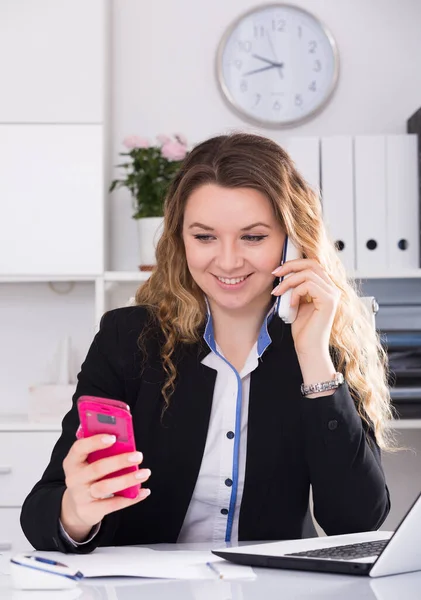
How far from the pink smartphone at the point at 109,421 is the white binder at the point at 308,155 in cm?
175

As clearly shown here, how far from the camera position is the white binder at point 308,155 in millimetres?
2688

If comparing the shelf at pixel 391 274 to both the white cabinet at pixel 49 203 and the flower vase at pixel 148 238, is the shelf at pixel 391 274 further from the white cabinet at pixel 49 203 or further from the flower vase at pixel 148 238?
the white cabinet at pixel 49 203

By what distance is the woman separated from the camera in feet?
4.71

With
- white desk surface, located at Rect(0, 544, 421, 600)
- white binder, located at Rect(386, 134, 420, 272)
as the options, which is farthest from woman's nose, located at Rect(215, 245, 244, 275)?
white binder, located at Rect(386, 134, 420, 272)

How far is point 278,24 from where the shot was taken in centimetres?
296

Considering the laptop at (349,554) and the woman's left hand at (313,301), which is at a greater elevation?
the woman's left hand at (313,301)

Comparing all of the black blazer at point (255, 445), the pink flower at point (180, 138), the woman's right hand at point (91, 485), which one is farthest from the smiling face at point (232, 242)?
the pink flower at point (180, 138)

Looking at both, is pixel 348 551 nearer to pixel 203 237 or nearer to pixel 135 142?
pixel 203 237

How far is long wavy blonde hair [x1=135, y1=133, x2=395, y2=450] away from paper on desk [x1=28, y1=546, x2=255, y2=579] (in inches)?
15.9

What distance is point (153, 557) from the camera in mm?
1144

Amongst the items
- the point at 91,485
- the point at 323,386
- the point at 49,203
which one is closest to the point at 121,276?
the point at 49,203

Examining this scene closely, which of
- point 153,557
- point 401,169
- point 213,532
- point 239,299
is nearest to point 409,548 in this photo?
point 153,557

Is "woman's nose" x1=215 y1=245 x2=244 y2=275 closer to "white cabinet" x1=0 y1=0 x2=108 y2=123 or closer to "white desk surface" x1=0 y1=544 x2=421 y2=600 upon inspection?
"white desk surface" x1=0 y1=544 x2=421 y2=600

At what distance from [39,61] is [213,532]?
1708 millimetres
